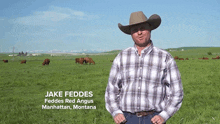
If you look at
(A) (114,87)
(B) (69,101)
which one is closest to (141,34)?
(A) (114,87)

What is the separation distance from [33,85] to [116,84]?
15800mm

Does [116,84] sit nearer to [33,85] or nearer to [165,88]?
[165,88]

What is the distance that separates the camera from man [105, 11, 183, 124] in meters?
2.60

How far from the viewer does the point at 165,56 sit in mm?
2629

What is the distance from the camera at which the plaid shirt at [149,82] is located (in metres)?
2.60

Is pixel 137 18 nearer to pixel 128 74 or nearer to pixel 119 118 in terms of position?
pixel 128 74

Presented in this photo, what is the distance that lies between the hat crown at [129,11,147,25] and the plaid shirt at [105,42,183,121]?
352 mm

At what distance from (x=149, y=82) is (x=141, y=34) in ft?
2.10

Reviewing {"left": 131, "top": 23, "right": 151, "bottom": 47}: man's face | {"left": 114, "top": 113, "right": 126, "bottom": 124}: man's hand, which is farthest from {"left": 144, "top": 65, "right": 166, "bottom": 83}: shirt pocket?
{"left": 114, "top": 113, "right": 126, "bottom": 124}: man's hand

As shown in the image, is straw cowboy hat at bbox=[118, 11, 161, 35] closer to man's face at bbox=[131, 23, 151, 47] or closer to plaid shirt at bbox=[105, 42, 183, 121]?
man's face at bbox=[131, 23, 151, 47]

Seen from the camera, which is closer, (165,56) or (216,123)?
(165,56)

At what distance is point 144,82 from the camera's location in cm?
262

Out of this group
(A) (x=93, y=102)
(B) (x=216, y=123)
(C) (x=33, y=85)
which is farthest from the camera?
(C) (x=33, y=85)

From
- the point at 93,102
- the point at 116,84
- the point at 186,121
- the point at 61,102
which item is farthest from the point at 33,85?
the point at 116,84
